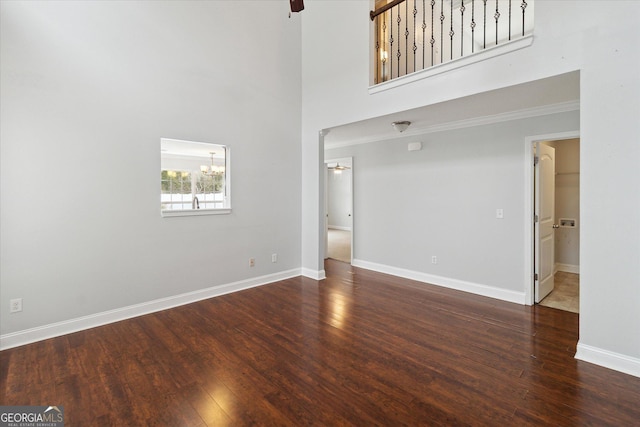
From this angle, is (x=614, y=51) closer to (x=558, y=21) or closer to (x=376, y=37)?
(x=558, y=21)

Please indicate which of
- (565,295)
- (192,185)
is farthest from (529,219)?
(192,185)

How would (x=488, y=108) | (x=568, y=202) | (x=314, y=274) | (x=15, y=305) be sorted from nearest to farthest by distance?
(x=15, y=305)
(x=488, y=108)
(x=314, y=274)
(x=568, y=202)

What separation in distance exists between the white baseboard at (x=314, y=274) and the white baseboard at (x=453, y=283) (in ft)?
3.42

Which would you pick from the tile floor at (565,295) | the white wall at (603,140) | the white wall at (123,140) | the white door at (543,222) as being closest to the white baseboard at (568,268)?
the tile floor at (565,295)

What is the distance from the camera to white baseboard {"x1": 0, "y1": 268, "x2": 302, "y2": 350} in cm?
281

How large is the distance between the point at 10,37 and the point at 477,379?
490cm

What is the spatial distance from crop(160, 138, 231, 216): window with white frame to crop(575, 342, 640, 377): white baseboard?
4077 millimetres

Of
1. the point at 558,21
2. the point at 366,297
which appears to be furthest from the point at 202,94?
the point at 558,21

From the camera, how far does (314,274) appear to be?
5.02m

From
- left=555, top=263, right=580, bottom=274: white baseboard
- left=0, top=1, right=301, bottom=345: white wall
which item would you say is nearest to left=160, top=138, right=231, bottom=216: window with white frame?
left=0, top=1, right=301, bottom=345: white wall

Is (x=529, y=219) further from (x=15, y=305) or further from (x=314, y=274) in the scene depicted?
(x=15, y=305)

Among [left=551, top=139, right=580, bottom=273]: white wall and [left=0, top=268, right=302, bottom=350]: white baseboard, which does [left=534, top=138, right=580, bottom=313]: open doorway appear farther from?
[left=0, top=268, right=302, bottom=350]: white baseboard

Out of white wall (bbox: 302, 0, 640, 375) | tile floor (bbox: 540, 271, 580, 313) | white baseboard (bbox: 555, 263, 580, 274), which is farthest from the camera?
white baseboard (bbox: 555, 263, 580, 274)

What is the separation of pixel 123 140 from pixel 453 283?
4.69 meters
